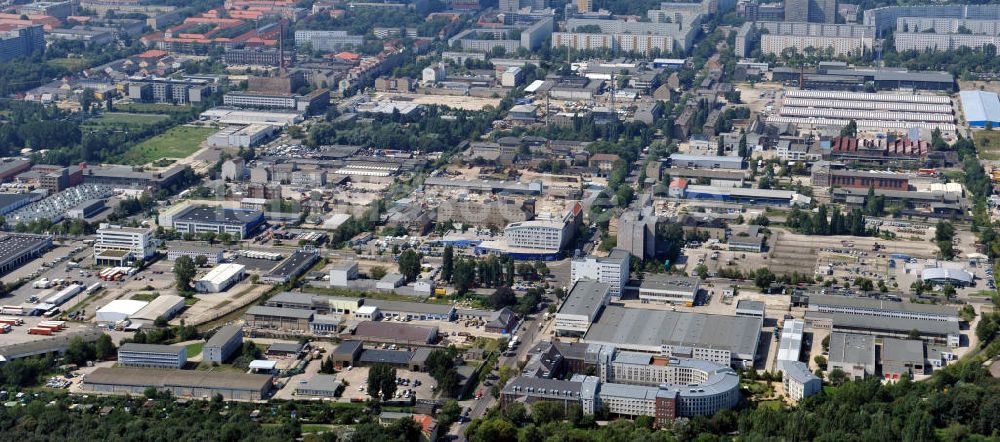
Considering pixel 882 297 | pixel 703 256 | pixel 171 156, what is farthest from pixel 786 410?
pixel 171 156

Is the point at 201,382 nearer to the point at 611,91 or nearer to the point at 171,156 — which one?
the point at 171,156

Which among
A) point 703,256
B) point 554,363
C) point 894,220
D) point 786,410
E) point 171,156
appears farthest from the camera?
point 171,156

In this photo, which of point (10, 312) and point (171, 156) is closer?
point (10, 312)

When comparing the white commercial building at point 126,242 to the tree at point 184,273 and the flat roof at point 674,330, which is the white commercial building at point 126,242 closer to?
the tree at point 184,273

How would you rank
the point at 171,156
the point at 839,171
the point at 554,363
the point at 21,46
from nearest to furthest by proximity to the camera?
the point at 554,363
the point at 839,171
the point at 171,156
the point at 21,46

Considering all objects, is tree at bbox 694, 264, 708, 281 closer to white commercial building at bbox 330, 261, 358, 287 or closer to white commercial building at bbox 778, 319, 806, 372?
white commercial building at bbox 778, 319, 806, 372

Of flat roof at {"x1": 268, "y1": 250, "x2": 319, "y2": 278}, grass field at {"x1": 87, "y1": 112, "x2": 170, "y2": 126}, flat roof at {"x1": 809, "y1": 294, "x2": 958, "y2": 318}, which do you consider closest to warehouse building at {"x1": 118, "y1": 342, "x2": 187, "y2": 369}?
flat roof at {"x1": 268, "y1": 250, "x2": 319, "y2": 278}
